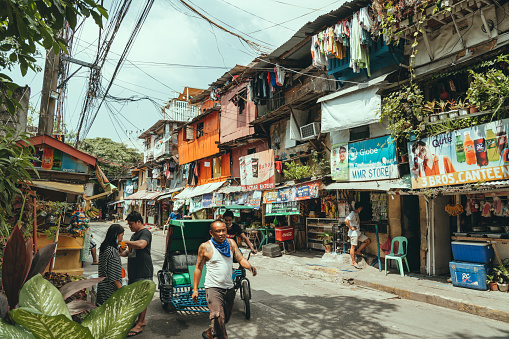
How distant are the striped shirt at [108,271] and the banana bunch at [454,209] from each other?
8522mm

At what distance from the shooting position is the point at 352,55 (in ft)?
34.4

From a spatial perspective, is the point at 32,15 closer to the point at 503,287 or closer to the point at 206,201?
the point at 503,287

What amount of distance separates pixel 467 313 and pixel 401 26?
7.27 m

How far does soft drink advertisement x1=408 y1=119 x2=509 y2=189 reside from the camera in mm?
7477

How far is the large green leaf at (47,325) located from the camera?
2.57ft

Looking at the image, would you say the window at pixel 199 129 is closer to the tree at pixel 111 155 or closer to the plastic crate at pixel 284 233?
the plastic crate at pixel 284 233

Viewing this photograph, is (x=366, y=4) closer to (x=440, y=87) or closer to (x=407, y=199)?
(x=440, y=87)

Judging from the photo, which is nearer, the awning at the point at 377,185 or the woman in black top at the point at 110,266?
the woman in black top at the point at 110,266

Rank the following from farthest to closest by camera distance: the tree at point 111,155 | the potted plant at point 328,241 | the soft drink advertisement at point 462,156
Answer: the tree at point 111,155
the potted plant at point 328,241
the soft drink advertisement at point 462,156

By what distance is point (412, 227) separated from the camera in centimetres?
1095

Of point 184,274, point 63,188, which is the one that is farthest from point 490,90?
point 63,188

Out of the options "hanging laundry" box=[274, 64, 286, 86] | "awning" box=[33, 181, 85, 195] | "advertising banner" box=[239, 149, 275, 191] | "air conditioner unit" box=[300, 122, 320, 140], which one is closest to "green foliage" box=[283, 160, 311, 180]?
"air conditioner unit" box=[300, 122, 320, 140]

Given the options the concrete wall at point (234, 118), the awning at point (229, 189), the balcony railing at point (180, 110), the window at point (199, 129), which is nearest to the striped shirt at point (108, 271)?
the awning at point (229, 189)

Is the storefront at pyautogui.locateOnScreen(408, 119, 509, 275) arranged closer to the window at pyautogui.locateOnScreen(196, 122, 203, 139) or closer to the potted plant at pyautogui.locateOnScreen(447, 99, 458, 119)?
the potted plant at pyautogui.locateOnScreen(447, 99, 458, 119)
